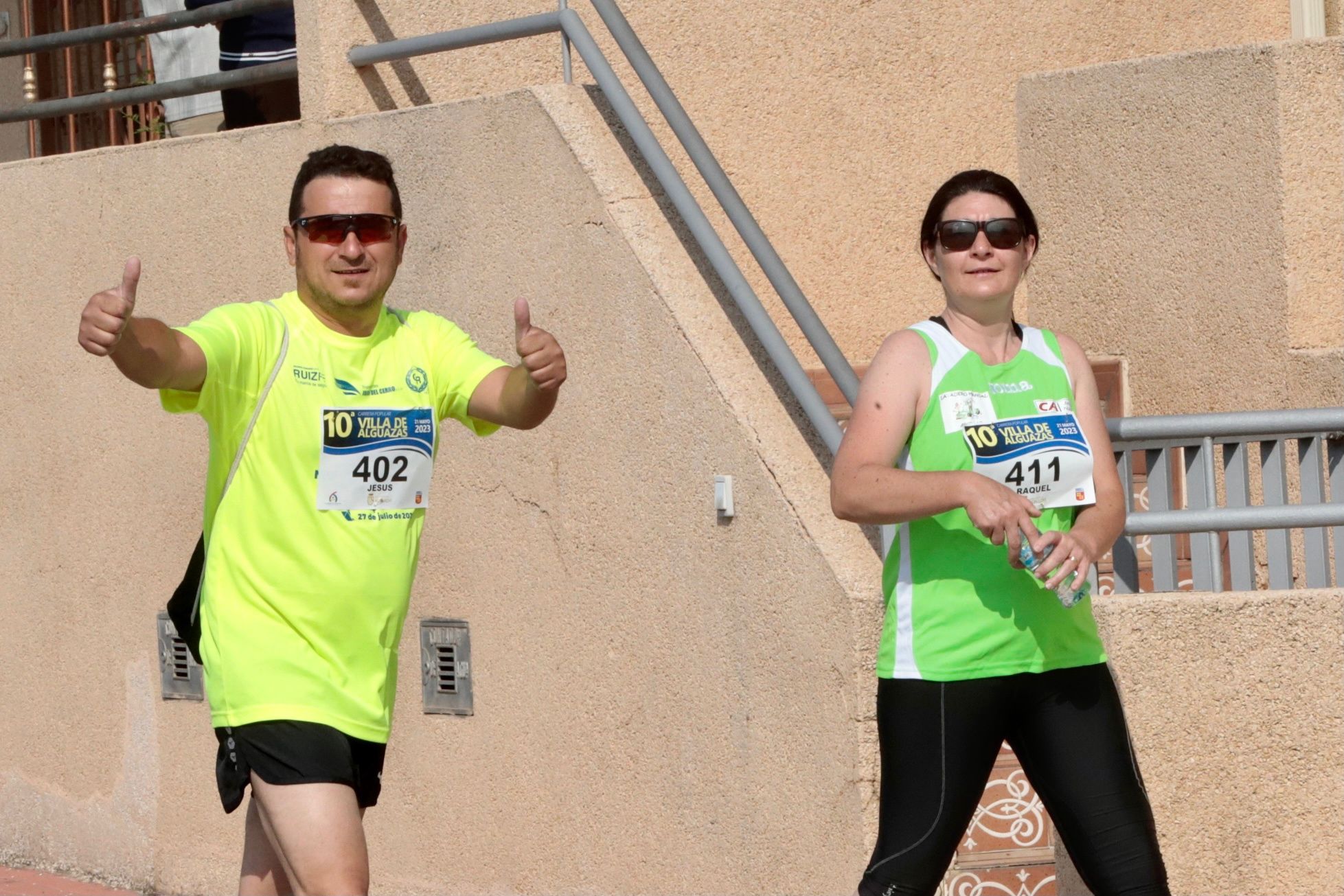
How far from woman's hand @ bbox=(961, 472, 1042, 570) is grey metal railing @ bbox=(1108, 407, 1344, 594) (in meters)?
1.29

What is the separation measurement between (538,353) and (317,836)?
999 mm

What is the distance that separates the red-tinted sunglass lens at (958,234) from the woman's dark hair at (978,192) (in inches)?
1.5

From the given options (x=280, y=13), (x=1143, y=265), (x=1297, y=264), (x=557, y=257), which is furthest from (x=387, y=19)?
(x=1297, y=264)

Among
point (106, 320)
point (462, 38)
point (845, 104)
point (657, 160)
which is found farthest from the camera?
point (845, 104)

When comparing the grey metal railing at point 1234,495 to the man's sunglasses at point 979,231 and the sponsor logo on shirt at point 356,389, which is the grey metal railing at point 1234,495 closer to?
the man's sunglasses at point 979,231

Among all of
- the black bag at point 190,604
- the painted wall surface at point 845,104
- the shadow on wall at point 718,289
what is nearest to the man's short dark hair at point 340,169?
the black bag at point 190,604

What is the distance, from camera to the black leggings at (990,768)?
3.69 m

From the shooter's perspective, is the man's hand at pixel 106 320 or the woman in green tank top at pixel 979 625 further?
the woman in green tank top at pixel 979 625

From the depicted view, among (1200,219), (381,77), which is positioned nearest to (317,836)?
(381,77)

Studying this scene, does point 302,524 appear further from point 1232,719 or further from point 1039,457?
point 1232,719

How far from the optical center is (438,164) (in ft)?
19.6

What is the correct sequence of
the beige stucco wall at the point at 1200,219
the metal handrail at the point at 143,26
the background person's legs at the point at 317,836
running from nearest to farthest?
the background person's legs at the point at 317,836 < the beige stucco wall at the point at 1200,219 < the metal handrail at the point at 143,26

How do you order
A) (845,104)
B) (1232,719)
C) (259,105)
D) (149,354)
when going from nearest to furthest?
(149,354) → (1232,719) → (845,104) → (259,105)

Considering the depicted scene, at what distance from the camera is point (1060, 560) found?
3559mm
